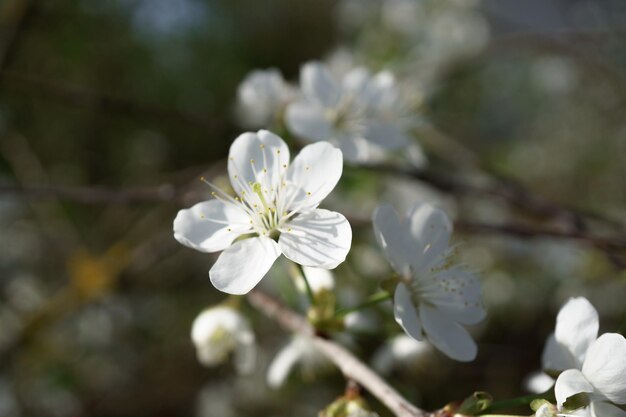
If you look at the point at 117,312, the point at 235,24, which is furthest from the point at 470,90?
the point at 117,312

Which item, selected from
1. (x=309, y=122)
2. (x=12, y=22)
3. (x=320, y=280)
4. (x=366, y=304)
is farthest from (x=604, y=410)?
(x=12, y=22)

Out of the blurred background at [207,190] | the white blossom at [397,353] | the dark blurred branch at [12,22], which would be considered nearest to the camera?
the white blossom at [397,353]

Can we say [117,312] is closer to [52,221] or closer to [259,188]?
[52,221]

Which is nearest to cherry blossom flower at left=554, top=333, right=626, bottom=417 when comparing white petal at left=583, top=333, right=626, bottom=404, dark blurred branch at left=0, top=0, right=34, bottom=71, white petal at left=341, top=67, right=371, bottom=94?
white petal at left=583, top=333, right=626, bottom=404

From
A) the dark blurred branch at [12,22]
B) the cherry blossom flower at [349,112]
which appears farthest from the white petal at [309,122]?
the dark blurred branch at [12,22]

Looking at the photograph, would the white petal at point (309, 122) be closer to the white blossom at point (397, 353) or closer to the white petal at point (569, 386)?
the white blossom at point (397, 353)

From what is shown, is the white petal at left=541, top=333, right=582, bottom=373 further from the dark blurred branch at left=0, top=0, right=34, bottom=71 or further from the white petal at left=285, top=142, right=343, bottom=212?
the dark blurred branch at left=0, top=0, right=34, bottom=71
